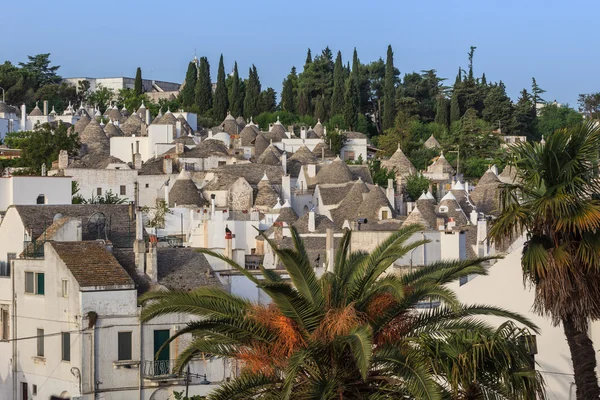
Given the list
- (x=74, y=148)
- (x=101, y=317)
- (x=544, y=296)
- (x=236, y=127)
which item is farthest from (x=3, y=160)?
(x=544, y=296)

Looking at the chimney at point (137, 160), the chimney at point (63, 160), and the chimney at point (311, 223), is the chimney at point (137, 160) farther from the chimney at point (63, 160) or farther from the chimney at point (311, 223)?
the chimney at point (311, 223)

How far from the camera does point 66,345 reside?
99.2 ft

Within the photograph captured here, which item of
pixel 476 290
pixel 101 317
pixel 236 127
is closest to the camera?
pixel 476 290

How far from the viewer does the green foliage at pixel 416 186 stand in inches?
3278

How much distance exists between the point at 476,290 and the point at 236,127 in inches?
3159

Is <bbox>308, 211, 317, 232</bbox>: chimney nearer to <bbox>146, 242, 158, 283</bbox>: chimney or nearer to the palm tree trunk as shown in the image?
<bbox>146, 242, 158, 283</bbox>: chimney

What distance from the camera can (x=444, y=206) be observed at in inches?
2736

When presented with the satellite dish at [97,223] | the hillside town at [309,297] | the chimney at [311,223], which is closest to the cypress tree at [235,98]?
the hillside town at [309,297]

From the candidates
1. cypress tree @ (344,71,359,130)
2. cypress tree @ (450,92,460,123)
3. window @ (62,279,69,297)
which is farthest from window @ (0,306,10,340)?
cypress tree @ (450,92,460,123)

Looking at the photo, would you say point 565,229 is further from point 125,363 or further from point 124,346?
point 124,346

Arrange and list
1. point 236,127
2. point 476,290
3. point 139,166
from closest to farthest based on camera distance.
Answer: point 476,290 → point 139,166 → point 236,127

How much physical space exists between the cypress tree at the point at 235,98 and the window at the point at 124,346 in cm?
8556

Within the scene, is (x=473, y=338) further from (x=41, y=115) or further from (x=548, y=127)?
(x=548, y=127)

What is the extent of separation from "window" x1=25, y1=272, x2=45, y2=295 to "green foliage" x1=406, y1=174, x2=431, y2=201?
170 ft
